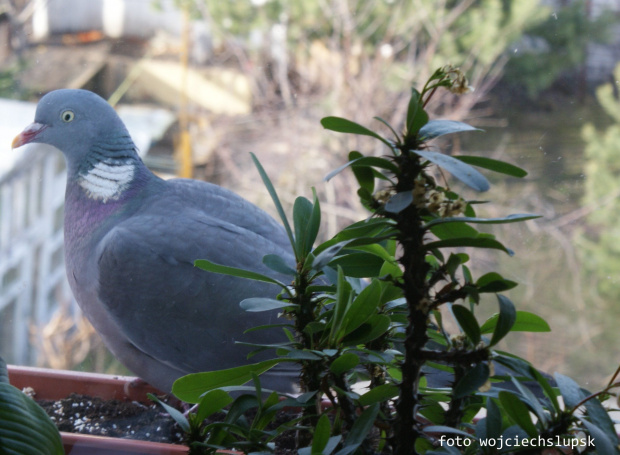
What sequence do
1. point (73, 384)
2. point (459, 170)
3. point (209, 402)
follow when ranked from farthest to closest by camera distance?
point (73, 384)
point (209, 402)
point (459, 170)

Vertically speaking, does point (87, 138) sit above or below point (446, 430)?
above

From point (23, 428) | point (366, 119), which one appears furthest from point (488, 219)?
point (366, 119)

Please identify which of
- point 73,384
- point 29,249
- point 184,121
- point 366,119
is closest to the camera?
point 73,384

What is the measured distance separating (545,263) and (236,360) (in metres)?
1.19

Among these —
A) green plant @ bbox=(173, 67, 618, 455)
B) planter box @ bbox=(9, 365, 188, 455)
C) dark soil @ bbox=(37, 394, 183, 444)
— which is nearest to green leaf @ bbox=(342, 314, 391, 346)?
green plant @ bbox=(173, 67, 618, 455)

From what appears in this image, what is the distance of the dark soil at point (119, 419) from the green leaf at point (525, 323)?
383mm

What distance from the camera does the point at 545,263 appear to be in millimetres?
1753

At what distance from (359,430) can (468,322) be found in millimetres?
128

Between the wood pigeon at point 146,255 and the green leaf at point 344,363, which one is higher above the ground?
the wood pigeon at point 146,255

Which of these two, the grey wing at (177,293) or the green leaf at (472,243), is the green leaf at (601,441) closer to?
the green leaf at (472,243)

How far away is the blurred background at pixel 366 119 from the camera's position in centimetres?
148

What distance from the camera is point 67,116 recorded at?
888 millimetres

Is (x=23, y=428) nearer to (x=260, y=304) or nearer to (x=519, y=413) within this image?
(x=260, y=304)

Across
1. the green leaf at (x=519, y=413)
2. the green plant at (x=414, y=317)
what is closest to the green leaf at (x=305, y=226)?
the green plant at (x=414, y=317)
